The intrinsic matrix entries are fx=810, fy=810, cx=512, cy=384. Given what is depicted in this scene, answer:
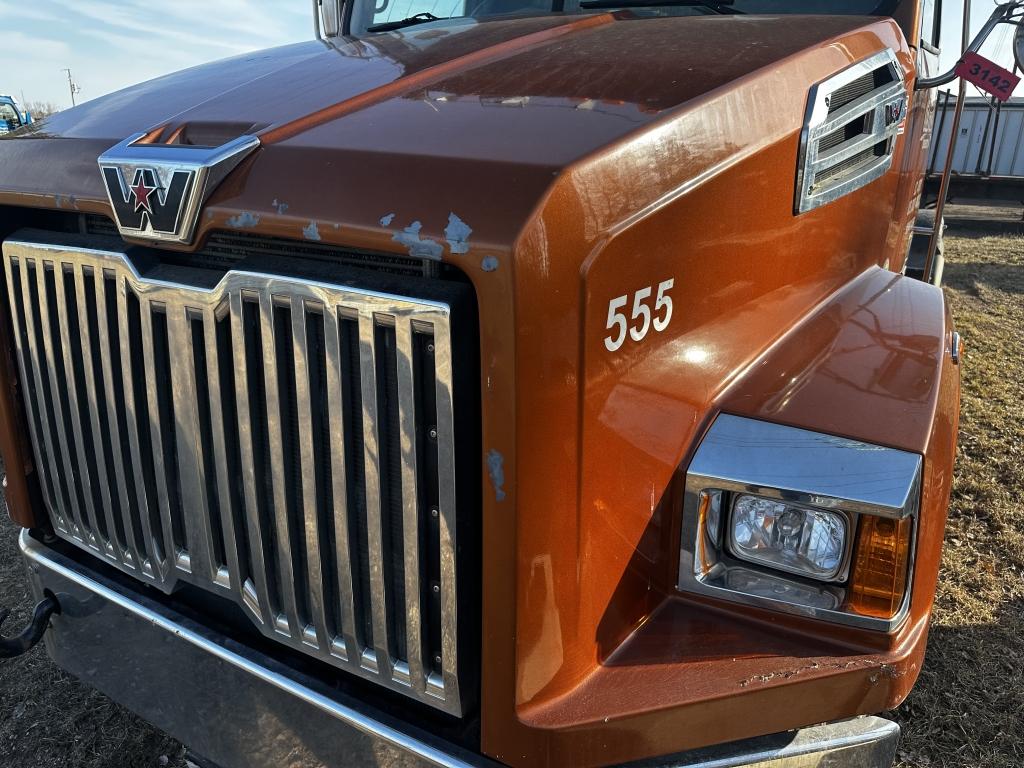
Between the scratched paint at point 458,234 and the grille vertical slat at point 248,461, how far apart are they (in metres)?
0.47

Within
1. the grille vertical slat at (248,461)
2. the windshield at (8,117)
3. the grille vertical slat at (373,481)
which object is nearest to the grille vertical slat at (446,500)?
the grille vertical slat at (373,481)

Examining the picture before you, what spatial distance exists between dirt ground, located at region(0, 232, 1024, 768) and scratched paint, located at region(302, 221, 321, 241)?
1959 mm

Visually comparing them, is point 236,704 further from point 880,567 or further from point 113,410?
point 880,567

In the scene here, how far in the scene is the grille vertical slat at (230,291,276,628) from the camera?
1.48m

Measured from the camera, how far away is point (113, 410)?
180 cm

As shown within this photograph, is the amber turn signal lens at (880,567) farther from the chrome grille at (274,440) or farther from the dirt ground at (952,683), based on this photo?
the dirt ground at (952,683)

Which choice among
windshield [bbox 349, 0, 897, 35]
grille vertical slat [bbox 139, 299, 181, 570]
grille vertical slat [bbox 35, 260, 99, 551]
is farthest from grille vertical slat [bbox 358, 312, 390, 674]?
windshield [bbox 349, 0, 897, 35]

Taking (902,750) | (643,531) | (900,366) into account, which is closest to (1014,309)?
(902,750)

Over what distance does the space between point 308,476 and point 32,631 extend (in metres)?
1.11

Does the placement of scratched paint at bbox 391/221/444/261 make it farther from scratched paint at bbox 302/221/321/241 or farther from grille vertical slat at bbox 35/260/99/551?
grille vertical slat at bbox 35/260/99/551

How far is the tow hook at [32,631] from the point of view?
197 cm

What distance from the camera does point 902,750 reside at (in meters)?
2.46

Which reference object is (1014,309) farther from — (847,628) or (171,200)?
(171,200)

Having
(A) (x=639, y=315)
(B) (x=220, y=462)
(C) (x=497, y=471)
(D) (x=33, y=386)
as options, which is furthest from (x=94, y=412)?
(A) (x=639, y=315)
